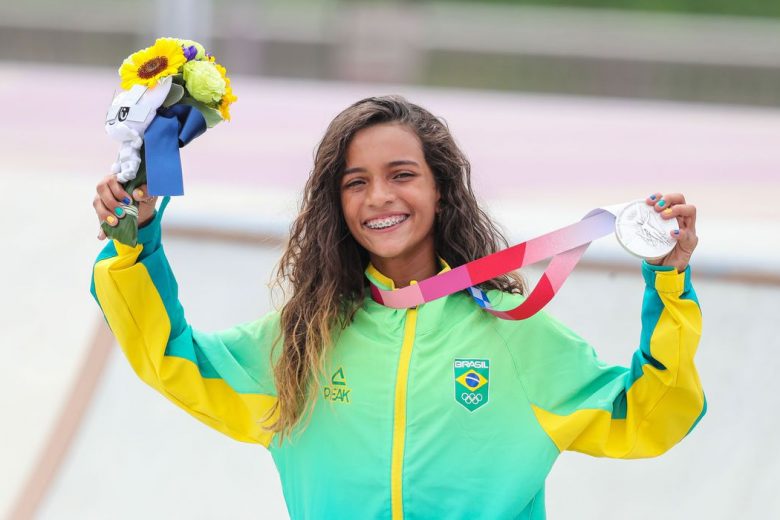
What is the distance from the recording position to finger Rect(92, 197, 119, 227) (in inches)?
94.0

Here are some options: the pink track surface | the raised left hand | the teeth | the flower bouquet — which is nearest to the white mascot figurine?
the flower bouquet

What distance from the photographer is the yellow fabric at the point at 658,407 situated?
240cm

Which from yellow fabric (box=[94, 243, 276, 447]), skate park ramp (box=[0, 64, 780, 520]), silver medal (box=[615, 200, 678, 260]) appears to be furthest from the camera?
skate park ramp (box=[0, 64, 780, 520])

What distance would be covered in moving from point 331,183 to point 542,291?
56 centimetres

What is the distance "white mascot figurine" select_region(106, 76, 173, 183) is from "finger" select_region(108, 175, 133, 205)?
0.04 ft

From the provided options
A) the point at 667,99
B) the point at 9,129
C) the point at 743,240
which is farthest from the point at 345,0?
the point at 743,240

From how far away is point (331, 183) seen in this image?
8.96ft

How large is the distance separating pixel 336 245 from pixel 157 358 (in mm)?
494

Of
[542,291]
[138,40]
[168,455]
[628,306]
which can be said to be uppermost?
[542,291]

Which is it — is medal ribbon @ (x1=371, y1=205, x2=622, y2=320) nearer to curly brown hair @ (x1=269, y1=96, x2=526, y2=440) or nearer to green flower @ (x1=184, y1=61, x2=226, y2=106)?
curly brown hair @ (x1=269, y1=96, x2=526, y2=440)

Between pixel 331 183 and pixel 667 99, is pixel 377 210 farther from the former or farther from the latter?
pixel 667 99

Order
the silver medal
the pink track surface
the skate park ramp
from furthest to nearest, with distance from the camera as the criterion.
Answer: the pink track surface
the skate park ramp
the silver medal

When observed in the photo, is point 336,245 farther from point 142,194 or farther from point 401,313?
point 142,194

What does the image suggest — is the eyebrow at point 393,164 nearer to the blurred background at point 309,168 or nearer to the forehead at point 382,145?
the forehead at point 382,145
